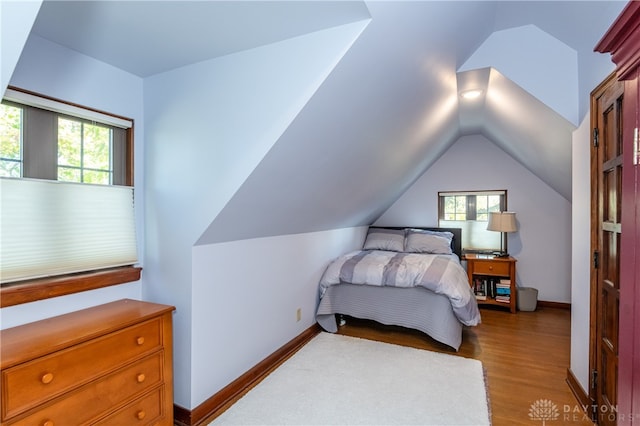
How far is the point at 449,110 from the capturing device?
10.9 feet

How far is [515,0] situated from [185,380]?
3098 millimetres

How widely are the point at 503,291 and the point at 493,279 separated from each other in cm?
21

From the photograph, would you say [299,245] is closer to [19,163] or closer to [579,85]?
[19,163]

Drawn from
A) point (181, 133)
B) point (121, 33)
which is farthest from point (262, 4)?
point (181, 133)

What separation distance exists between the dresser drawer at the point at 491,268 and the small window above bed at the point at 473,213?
49 cm

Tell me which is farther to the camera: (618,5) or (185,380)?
(185,380)

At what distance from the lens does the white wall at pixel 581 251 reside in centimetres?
200

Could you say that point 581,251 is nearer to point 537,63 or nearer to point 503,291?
point 537,63

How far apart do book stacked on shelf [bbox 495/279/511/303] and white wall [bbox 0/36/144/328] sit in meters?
4.00

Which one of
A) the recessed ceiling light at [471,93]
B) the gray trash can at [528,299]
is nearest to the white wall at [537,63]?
the recessed ceiling light at [471,93]

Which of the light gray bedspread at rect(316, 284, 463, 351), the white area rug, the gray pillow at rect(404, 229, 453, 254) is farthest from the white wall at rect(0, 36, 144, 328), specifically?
the gray pillow at rect(404, 229, 453, 254)

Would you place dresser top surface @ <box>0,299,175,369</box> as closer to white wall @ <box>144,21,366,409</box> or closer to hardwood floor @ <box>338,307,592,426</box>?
white wall @ <box>144,21,366,409</box>

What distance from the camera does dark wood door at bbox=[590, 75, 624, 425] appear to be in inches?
62.6

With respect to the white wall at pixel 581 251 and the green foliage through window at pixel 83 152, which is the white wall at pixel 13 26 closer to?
the green foliage through window at pixel 83 152
